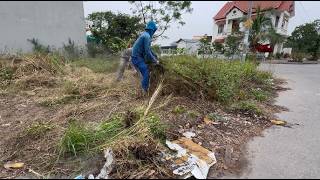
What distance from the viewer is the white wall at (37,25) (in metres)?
13.4

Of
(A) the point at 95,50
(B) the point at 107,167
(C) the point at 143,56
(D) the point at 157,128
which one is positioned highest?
(C) the point at 143,56

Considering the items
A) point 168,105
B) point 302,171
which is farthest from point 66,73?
point 302,171

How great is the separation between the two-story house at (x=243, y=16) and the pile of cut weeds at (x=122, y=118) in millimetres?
16350

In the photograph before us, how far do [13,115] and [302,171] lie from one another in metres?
4.21

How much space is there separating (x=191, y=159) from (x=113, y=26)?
16528 millimetres

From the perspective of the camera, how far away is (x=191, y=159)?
2881 millimetres

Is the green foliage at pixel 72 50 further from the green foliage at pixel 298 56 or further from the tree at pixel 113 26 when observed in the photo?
the green foliage at pixel 298 56

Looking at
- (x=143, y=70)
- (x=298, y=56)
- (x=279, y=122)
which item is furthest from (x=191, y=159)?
(x=298, y=56)

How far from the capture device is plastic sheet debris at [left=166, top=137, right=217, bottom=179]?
8.78ft

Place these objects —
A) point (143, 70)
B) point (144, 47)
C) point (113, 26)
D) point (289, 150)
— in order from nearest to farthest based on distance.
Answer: point (289, 150) → point (144, 47) → point (143, 70) → point (113, 26)

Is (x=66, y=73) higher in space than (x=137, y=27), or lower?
lower

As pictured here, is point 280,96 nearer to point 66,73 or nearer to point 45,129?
point 45,129

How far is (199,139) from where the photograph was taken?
3.49 meters

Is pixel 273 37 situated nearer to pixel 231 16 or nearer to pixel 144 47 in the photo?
pixel 231 16
